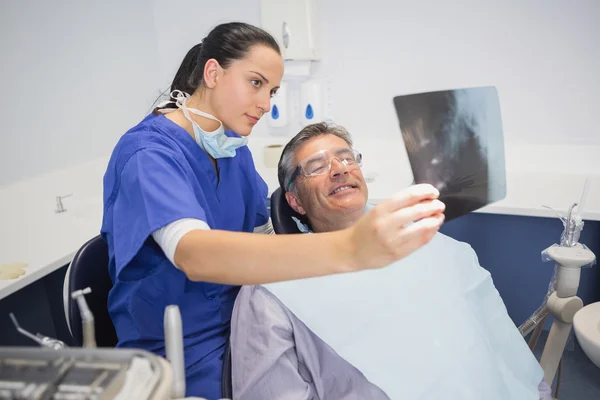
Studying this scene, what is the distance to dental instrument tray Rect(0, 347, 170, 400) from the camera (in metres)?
0.45

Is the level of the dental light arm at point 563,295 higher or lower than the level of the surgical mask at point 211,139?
lower

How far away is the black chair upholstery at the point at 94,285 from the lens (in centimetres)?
102

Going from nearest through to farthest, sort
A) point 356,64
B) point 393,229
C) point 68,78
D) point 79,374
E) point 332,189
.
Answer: point 79,374 → point 393,229 → point 332,189 → point 68,78 → point 356,64

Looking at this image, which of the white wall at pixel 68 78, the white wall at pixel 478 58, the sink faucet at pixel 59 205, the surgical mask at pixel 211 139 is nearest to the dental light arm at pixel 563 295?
the white wall at pixel 478 58

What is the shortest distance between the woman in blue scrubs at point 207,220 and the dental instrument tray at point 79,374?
238 millimetres

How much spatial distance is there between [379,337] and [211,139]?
0.63 meters

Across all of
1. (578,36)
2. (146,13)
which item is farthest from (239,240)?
(146,13)

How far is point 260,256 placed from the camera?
684 millimetres

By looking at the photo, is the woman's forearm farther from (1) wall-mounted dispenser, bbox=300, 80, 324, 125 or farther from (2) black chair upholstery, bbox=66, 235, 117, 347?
(1) wall-mounted dispenser, bbox=300, 80, 324, 125

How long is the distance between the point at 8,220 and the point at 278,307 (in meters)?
1.28

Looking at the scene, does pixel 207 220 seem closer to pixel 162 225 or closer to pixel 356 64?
pixel 162 225

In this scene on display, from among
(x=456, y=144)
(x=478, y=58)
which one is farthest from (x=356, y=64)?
(x=456, y=144)

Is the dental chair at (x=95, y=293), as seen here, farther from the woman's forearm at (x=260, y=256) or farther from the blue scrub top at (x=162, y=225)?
the woman's forearm at (x=260, y=256)

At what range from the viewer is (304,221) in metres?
1.45
